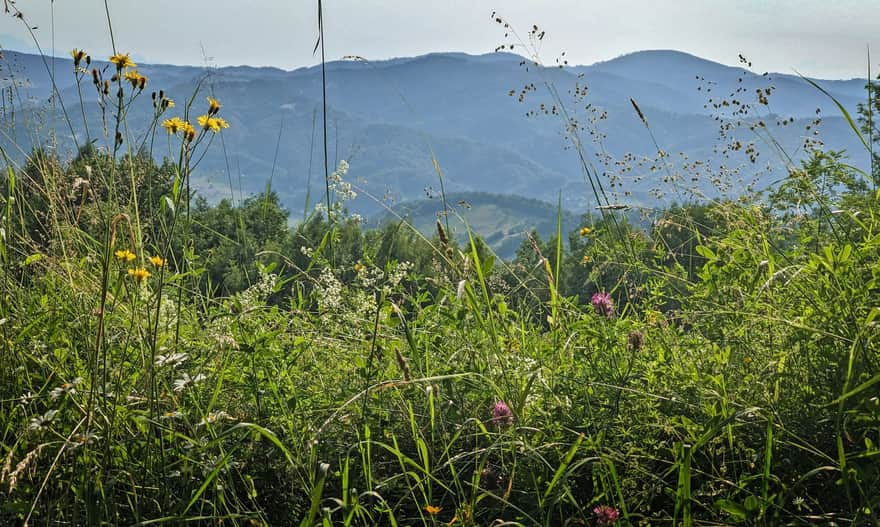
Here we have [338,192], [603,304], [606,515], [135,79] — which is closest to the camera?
[606,515]

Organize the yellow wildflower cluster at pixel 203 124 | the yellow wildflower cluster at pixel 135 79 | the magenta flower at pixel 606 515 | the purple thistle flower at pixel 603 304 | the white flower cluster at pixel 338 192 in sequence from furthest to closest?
1. the white flower cluster at pixel 338 192
2. the purple thistle flower at pixel 603 304
3. the yellow wildflower cluster at pixel 135 79
4. the yellow wildflower cluster at pixel 203 124
5. the magenta flower at pixel 606 515

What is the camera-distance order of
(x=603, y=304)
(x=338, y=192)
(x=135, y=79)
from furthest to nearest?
(x=338, y=192)
(x=603, y=304)
(x=135, y=79)

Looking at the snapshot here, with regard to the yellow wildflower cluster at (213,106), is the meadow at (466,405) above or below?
below

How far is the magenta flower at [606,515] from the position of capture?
146cm

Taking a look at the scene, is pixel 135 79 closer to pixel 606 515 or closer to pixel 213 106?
pixel 213 106

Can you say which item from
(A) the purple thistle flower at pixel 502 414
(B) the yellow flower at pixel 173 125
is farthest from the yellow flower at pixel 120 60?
(A) the purple thistle flower at pixel 502 414

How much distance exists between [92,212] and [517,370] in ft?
6.11

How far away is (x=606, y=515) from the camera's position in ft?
4.81

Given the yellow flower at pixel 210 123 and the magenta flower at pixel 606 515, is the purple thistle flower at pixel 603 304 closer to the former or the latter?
the magenta flower at pixel 606 515

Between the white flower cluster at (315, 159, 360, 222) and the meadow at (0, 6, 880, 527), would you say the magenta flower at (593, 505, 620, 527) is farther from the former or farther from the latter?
the white flower cluster at (315, 159, 360, 222)

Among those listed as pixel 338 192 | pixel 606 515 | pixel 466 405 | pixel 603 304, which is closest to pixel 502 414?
pixel 466 405

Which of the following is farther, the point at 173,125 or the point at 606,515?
the point at 173,125

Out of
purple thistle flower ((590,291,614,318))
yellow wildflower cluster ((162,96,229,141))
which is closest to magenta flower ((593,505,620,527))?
purple thistle flower ((590,291,614,318))

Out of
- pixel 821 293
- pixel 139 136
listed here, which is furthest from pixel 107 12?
pixel 821 293
